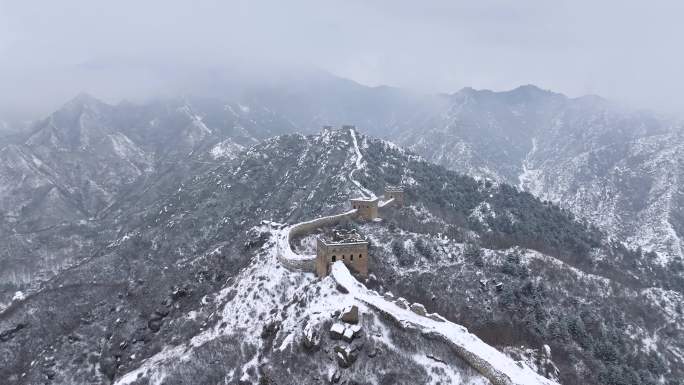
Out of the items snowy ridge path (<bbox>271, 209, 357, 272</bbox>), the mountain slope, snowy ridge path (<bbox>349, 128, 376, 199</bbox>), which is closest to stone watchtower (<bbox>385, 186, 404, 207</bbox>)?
the mountain slope

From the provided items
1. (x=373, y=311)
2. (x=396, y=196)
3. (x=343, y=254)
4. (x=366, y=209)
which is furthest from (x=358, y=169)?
(x=373, y=311)

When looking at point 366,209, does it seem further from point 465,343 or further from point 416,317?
point 465,343

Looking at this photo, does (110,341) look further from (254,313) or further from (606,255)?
(606,255)

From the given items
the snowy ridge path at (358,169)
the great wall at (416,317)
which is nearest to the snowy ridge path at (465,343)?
the great wall at (416,317)

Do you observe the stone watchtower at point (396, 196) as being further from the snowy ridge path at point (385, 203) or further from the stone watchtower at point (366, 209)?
the stone watchtower at point (366, 209)

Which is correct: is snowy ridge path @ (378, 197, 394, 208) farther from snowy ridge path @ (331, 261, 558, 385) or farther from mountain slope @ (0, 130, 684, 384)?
snowy ridge path @ (331, 261, 558, 385)
